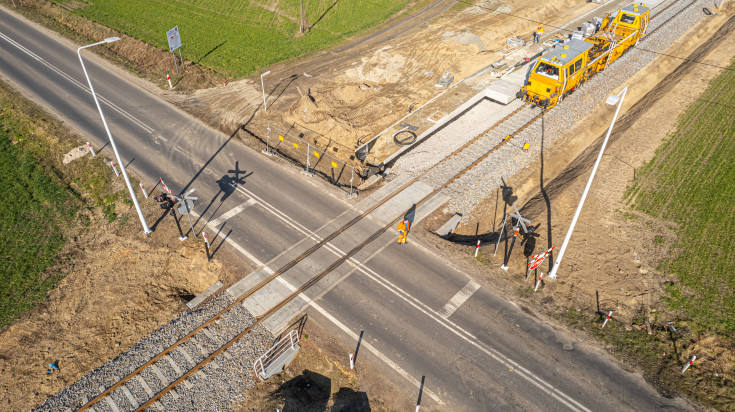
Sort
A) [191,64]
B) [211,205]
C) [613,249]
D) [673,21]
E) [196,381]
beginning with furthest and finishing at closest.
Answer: [673,21]
[191,64]
[211,205]
[613,249]
[196,381]

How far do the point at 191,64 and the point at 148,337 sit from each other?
2812 centimetres

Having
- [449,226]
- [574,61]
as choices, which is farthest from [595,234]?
[574,61]

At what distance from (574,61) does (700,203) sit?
13.2m

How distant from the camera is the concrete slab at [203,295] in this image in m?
19.5

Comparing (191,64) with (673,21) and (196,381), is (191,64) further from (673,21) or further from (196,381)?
(673,21)

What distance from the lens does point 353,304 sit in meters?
19.6

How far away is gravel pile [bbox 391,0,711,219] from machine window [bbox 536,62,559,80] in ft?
8.04

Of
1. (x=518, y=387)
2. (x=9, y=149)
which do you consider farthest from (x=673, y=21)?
(x=9, y=149)

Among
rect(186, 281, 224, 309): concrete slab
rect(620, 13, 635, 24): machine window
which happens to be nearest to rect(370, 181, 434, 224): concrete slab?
rect(186, 281, 224, 309): concrete slab

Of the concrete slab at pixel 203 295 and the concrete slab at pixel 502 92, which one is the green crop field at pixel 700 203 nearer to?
the concrete slab at pixel 502 92

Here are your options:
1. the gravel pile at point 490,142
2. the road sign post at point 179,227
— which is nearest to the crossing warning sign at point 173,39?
the road sign post at point 179,227

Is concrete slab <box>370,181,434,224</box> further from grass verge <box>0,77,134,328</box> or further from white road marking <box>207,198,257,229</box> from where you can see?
grass verge <box>0,77,134,328</box>

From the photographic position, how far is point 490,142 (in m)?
29.2

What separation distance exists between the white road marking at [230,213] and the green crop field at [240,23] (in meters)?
17.8
